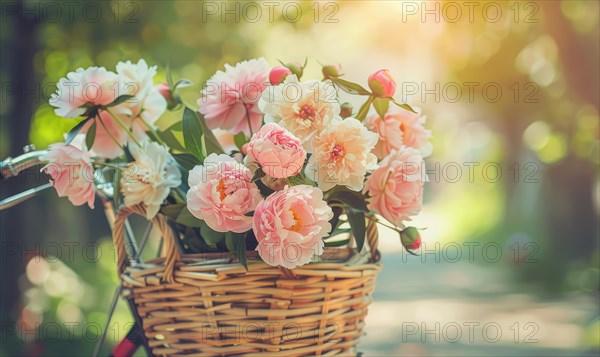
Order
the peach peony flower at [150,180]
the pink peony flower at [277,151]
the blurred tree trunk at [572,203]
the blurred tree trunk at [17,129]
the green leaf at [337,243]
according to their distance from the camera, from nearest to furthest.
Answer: the pink peony flower at [277,151] < the peach peony flower at [150,180] < the green leaf at [337,243] < the blurred tree trunk at [17,129] < the blurred tree trunk at [572,203]

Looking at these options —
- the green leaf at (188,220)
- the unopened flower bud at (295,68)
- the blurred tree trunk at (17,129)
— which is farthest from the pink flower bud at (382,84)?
the blurred tree trunk at (17,129)

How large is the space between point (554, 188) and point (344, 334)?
22.7 ft

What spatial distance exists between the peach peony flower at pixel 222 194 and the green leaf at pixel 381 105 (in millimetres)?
245

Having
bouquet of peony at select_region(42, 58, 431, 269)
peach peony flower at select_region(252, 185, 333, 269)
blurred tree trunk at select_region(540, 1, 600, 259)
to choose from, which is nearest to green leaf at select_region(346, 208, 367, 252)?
bouquet of peony at select_region(42, 58, 431, 269)

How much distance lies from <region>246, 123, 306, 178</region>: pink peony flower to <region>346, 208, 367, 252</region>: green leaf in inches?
6.1

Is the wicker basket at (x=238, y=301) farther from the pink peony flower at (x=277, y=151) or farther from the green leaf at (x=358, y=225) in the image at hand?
the pink peony flower at (x=277, y=151)

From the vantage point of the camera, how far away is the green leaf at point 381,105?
1160mm

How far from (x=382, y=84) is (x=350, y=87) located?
5cm

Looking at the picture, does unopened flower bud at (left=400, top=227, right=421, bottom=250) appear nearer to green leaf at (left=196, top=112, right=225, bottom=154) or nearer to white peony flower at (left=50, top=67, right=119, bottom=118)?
green leaf at (left=196, top=112, right=225, bottom=154)

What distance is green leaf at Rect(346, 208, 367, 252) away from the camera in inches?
44.0


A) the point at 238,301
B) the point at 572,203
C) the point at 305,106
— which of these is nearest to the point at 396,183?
the point at 305,106

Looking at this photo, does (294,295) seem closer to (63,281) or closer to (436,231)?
(63,281)

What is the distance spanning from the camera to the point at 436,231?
468 inches

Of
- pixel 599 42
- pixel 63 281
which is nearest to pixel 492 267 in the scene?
pixel 599 42
